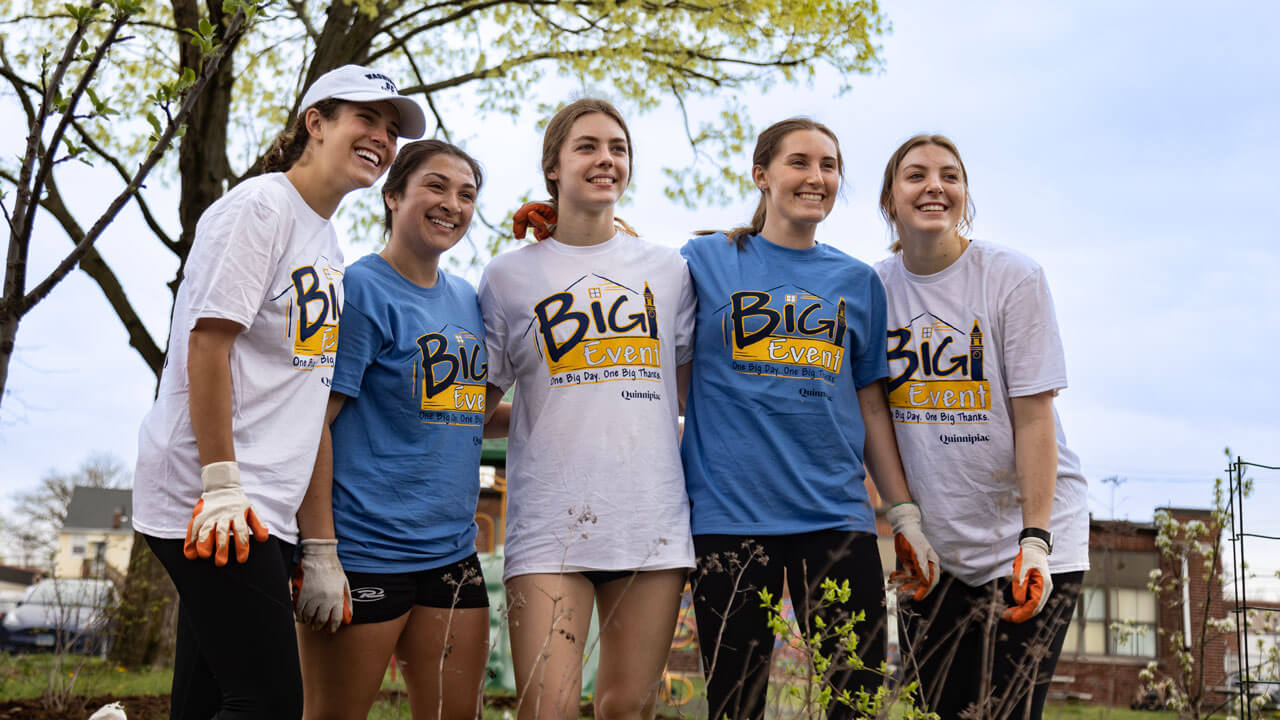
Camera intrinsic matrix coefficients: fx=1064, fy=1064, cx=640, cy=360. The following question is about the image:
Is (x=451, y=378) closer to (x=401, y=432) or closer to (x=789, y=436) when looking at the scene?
(x=401, y=432)

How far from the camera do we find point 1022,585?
2.96m

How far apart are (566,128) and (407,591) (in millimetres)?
1462

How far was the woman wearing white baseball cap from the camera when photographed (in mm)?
2363

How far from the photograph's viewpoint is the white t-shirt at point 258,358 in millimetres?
2438

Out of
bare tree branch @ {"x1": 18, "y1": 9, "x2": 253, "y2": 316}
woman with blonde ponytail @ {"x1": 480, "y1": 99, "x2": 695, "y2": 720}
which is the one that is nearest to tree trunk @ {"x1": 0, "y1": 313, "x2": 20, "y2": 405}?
bare tree branch @ {"x1": 18, "y1": 9, "x2": 253, "y2": 316}

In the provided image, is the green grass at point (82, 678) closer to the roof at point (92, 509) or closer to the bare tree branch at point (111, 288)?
the bare tree branch at point (111, 288)

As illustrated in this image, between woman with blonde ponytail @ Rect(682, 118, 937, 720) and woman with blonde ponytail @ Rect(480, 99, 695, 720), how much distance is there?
4.4 inches

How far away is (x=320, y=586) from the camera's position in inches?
109

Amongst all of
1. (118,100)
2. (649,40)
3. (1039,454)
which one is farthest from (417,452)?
(118,100)

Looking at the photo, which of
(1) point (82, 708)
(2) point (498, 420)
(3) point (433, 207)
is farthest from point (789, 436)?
(1) point (82, 708)

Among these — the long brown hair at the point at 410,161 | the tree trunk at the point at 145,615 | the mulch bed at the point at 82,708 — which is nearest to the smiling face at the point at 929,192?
the long brown hair at the point at 410,161

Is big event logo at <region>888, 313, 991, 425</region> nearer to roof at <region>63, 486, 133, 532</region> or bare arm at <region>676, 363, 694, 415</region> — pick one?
bare arm at <region>676, 363, 694, 415</region>

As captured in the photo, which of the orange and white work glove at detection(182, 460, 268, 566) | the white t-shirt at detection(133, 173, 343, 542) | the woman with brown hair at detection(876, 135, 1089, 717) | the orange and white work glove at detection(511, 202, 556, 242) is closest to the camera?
the orange and white work glove at detection(182, 460, 268, 566)

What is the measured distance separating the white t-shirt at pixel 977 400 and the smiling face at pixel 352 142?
1.63 meters
